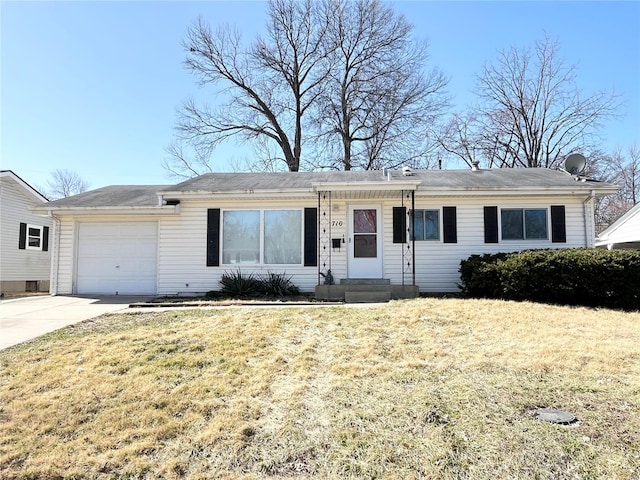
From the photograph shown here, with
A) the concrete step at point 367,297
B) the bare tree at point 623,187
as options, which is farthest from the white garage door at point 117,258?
the bare tree at point 623,187

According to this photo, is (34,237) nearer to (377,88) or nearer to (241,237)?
(241,237)

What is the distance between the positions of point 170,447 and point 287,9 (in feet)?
84.0

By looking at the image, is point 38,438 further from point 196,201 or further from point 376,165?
point 376,165

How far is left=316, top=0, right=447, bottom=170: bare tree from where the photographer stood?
72.1 ft

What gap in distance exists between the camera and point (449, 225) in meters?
10.1

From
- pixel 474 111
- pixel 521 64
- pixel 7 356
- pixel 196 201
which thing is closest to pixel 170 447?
pixel 7 356

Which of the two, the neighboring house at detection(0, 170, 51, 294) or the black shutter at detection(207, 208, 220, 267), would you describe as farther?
the neighboring house at detection(0, 170, 51, 294)

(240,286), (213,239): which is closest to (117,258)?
(213,239)

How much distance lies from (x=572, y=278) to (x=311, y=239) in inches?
240

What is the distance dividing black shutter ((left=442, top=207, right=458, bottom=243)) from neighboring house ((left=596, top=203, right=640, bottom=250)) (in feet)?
28.8

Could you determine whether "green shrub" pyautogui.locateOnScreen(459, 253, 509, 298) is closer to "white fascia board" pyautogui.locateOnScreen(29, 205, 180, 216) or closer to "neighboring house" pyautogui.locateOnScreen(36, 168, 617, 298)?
"neighboring house" pyautogui.locateOnScreen(36, 168, 617, 298)

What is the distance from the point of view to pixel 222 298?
948cm

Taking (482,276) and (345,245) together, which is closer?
(482,276)

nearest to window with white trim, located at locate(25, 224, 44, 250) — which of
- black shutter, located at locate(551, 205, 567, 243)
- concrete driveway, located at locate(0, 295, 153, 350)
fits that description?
concrete driveway, located at locate(0, 295, 153, 350)
